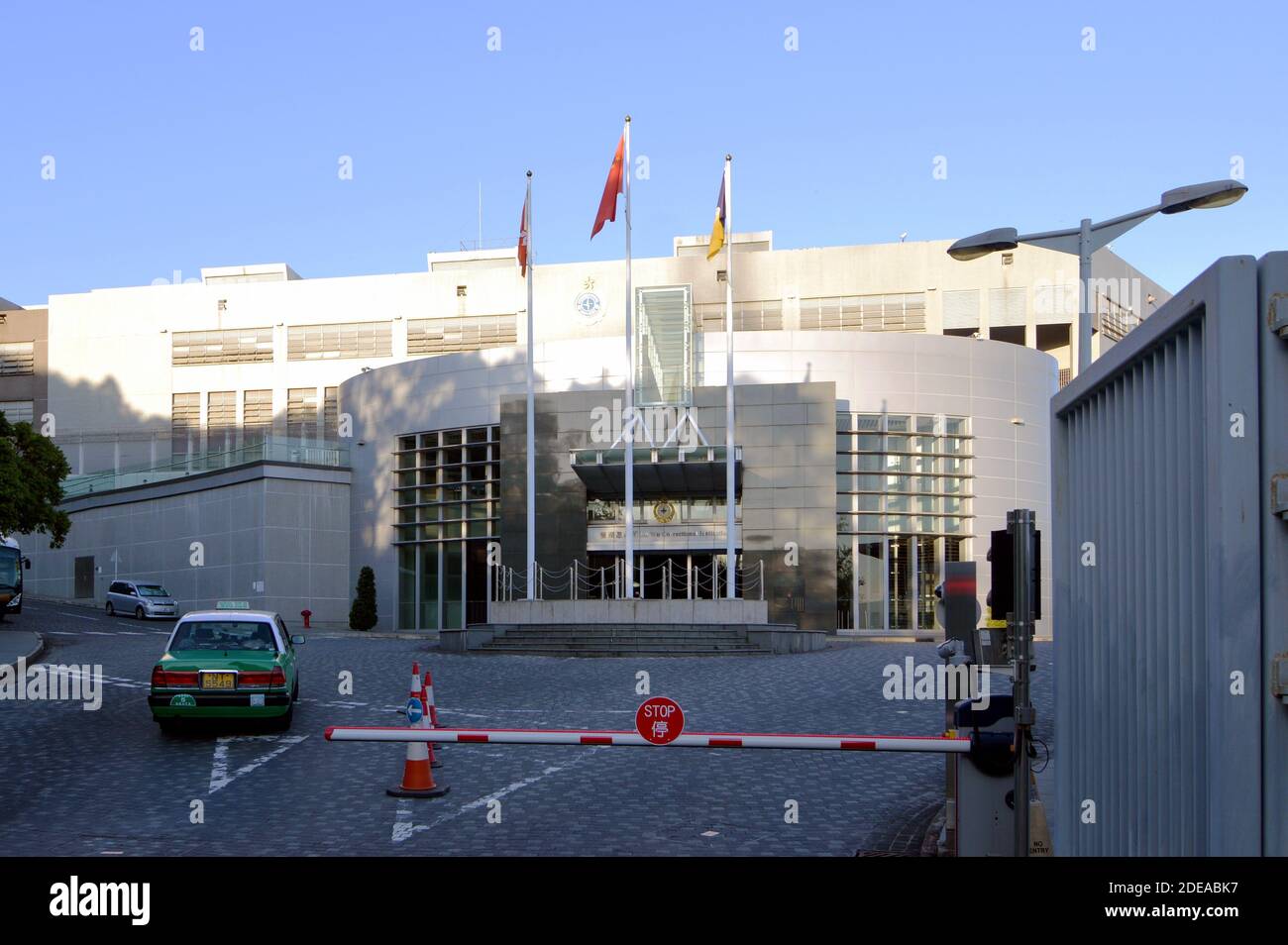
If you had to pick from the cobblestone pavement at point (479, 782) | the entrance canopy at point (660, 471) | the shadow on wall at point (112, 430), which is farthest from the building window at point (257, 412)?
the cobblestone pavement at point (479, 782)

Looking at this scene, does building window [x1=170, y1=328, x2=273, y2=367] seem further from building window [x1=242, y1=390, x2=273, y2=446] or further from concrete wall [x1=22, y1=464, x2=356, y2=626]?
concrete wall [x1=22, y1=464, x2=356, y2=626]

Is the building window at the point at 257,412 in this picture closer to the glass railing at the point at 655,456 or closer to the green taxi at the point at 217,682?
the glass railing at the point at 655,456

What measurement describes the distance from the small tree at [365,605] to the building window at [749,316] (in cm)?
1708

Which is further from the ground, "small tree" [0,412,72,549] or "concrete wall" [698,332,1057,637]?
"concrete wall" [698,332,1057,637]

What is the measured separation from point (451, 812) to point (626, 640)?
66.8 ft

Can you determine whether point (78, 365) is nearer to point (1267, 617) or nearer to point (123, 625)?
point (123, 625)

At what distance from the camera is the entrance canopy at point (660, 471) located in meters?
38.5

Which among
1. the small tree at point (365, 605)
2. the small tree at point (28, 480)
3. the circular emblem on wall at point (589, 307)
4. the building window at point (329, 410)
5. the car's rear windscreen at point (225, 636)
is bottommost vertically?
the small tree at point (365, 605)

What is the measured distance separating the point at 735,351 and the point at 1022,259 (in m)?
16.9

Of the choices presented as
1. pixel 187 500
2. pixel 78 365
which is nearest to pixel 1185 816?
pixel 187 500

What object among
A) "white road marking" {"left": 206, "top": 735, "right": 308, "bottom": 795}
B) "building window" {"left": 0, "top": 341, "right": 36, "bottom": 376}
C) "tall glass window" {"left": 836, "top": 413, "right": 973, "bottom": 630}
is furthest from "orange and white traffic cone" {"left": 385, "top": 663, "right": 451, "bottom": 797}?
"building window" {"left": 0, "top": 341, "right": 36, "bottom": 376}

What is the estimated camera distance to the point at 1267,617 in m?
4.27

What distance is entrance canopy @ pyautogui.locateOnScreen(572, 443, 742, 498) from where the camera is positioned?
38531 mm

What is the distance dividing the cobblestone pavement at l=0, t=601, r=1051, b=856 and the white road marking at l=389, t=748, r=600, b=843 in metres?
0.03
